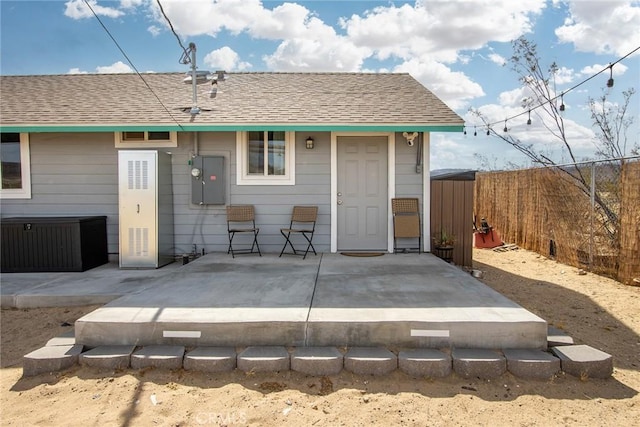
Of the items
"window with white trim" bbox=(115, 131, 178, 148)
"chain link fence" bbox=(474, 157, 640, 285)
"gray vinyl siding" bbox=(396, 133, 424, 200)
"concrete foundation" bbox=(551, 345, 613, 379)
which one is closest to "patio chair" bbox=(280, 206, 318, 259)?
"gray vinyl siding" bbox=(396, 133, 424, 200)

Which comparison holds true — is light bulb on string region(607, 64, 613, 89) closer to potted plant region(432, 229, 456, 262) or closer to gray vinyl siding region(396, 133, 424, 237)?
gray vinyl siding region(396, 133, 424, 237)

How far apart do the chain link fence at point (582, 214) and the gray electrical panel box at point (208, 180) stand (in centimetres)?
618

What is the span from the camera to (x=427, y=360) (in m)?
3.02

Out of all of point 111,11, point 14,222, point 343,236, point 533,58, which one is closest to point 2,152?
point 14,222

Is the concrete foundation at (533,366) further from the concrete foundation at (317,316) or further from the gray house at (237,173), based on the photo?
the gray house at (237,173)

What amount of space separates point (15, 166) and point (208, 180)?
337 cm

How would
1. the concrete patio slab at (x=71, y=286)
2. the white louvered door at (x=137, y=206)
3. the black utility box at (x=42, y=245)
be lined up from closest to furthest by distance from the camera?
1. the concrete patio slab at (x=71, y=286)
2. the black utility box at (x=42, y=245)
3. the white louvered door at (x=137, y=206)

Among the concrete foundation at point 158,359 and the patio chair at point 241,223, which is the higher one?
the patio chair at point 241,223

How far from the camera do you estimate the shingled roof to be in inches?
240

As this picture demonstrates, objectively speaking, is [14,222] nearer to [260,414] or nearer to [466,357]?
[260,414]

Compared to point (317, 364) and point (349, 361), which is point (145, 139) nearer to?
point (317, 364)

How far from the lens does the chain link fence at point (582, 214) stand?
5.83 meters

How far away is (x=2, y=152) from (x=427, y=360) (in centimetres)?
762

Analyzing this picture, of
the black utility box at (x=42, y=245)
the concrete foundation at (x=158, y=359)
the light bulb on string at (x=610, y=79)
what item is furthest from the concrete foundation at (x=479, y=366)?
the light bulb on string at (x=610, y=79)
